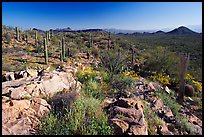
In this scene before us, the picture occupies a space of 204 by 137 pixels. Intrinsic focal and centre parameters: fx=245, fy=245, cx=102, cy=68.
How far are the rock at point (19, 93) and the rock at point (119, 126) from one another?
1.80 meters

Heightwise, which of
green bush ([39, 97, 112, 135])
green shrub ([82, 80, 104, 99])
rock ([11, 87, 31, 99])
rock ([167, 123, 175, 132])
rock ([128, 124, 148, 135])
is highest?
rock ([11, 87, 31, 99])

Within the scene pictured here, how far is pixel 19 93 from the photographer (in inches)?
176

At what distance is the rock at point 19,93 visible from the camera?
14.4 feet

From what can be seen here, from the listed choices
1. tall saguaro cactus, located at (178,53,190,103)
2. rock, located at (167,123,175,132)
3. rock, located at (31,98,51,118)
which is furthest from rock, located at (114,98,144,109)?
tall saguaro cactus, located at (178,53,190,103)

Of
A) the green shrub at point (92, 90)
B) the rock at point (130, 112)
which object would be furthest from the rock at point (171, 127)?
the green shrub at point (92, 90)

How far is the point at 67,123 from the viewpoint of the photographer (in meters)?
3.59

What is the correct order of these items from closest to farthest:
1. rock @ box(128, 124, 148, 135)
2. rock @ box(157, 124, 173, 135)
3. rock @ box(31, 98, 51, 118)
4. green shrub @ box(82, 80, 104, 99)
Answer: rock @ box(128, 124, 148, 135), rock @ box(31, 98, 51, 118), rock @ box(157, 124, 173, 135), green shrub @ box(82, 80, 104, 99)

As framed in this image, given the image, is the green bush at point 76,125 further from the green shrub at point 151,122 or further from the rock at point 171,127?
the rock at point 171,127

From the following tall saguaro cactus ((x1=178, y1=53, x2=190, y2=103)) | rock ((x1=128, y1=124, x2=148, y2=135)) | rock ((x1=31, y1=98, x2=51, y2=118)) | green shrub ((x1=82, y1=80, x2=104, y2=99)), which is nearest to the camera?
rock ((x1=128, y1=124, x2=148, y2=135))

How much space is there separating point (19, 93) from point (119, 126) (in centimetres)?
202

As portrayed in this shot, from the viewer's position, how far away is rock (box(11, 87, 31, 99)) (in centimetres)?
440

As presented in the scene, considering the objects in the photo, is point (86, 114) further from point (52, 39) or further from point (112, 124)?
point (52, 39)

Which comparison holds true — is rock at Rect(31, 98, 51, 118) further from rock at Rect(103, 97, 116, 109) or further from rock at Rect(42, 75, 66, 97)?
rock at Rect(103, 97, 116, 109)

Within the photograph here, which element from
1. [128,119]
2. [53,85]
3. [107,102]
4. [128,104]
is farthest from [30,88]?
[128,119]
